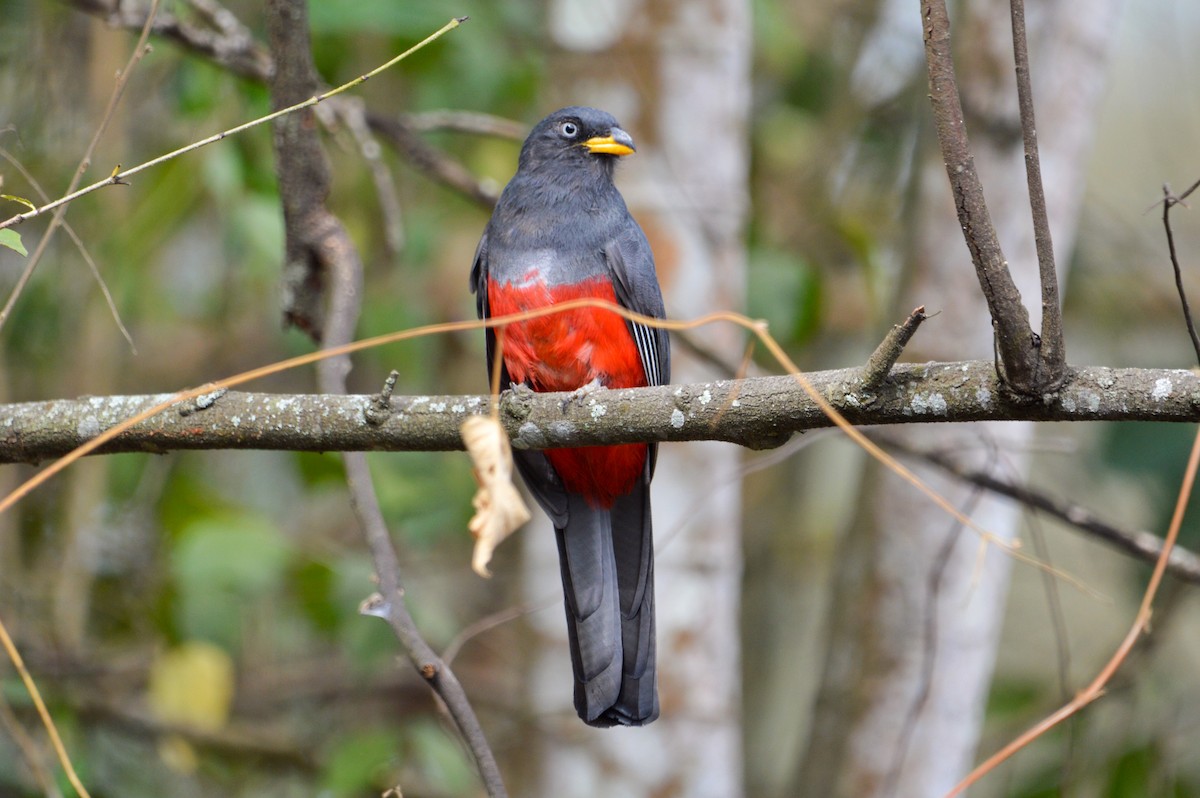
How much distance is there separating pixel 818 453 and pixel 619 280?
3.67m

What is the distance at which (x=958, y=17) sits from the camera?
4.11m

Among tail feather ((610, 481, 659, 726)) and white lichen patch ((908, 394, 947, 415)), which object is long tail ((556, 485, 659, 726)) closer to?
tail feather ((610, 481, 659, 726))

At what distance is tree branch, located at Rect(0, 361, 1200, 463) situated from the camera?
5.38 ft

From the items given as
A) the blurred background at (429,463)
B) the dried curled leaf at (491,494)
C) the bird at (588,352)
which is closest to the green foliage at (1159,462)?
the blurred background at (429,463)

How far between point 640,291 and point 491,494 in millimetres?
1975

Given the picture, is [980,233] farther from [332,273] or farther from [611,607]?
[332,273]

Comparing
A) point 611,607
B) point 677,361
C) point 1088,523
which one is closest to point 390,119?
point 677,361

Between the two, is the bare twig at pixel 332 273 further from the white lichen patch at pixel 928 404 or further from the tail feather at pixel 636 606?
the white lichen patch at pixel 928 404

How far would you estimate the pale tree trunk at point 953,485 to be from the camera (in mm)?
3904

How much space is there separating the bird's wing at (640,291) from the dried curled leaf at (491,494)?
1.76 meters

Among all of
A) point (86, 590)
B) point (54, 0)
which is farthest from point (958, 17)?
point (86, 590)

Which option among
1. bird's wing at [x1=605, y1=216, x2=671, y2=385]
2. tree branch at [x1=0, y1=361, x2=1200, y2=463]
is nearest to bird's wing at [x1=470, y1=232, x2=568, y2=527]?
bird's wing at [x1=605, y1=216, x2=671, y2=385]

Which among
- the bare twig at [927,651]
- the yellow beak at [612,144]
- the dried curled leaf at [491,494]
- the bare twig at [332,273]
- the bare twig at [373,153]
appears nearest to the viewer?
the dried curled leaf at [491,494]

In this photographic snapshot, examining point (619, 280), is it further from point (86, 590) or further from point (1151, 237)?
point (1151, 237)
